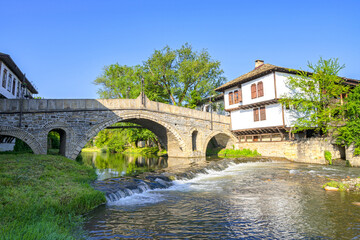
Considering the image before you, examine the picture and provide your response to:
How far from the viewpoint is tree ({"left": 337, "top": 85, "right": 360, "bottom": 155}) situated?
1691 cm

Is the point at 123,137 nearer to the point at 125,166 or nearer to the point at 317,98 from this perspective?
the point at 125,166

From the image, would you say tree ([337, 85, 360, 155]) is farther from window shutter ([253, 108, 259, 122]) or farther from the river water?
the river water

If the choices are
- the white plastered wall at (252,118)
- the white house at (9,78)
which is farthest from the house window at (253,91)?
the white house at (9,78)

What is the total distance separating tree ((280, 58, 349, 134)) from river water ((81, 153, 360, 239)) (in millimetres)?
11155

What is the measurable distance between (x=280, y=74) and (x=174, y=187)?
15584 millimetres

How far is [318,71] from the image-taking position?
792 inches

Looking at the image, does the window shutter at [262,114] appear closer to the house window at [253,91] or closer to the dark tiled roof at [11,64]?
the house window at [253,91]

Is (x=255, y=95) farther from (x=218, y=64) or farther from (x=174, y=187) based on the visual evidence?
(x=174, y=187)

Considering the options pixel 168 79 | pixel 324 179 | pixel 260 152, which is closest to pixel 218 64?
pixel 168 79

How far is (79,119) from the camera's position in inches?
701

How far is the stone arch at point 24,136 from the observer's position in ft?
51.3

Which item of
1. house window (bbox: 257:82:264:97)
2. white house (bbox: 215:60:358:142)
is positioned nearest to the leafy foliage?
white house (bbox: 215:60:358:142)

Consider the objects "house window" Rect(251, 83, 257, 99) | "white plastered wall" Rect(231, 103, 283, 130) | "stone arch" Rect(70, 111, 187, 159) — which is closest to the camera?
"stone arch" Rect(70, 111, 187, 159)

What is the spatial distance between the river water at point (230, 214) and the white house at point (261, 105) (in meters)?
12.1
